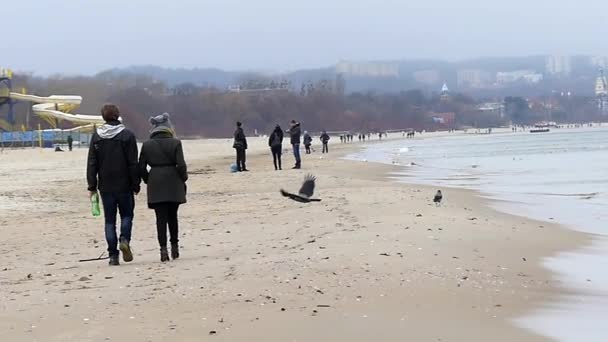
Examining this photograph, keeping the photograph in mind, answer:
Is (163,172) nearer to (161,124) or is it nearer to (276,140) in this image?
(161,124)

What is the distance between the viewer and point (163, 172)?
8.22 metres

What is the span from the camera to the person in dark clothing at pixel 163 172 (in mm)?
8188

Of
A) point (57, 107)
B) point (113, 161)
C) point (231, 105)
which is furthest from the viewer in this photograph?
point (231, 105)

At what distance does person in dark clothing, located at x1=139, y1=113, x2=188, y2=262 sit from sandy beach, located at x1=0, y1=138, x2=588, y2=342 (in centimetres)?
53

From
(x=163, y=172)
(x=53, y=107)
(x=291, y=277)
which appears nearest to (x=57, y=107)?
(x=53, y=107)

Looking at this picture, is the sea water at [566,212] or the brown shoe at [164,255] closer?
the sea water at [566,212]

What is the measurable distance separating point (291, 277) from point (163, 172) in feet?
6.64

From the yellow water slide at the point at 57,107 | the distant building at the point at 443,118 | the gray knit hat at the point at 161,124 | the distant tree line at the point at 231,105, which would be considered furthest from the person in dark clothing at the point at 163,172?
the distant building at the point at 443,118

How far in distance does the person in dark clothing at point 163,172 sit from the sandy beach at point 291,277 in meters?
0.53

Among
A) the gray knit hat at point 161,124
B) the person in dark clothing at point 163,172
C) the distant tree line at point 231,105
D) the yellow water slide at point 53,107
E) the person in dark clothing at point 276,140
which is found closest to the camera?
the person in dark clothing at point 163,172

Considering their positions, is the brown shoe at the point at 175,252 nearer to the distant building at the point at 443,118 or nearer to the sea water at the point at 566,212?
the sea water at the point at 566,212

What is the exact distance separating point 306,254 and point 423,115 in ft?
603

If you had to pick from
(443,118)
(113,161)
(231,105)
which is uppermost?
(231,105)

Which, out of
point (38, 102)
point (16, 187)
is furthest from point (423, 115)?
point (16, 187)
